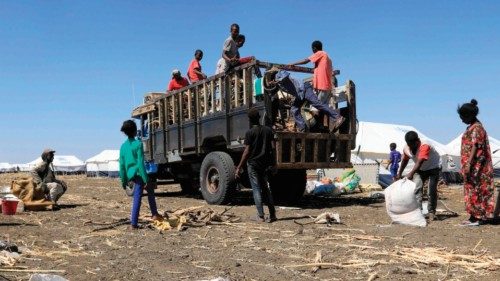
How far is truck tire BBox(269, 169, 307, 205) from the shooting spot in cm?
1058

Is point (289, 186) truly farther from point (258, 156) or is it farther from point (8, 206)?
point (8, 206)

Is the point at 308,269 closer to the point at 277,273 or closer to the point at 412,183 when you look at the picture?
the point at 277,273

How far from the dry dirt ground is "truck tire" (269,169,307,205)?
277cm

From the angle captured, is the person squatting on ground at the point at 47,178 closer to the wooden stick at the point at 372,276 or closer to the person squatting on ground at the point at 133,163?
the person squatting on ground at the point at 133,163

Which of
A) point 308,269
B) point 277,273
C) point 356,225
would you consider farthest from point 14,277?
point 356,225

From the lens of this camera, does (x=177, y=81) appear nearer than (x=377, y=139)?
Yes

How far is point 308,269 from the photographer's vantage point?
4227mm

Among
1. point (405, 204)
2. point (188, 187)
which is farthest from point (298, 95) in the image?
point (188, 187)

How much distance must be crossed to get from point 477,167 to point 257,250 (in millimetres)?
3494

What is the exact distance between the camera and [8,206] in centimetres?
859

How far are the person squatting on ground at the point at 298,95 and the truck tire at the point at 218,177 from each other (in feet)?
5.04

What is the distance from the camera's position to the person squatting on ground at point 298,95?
28.5 feet

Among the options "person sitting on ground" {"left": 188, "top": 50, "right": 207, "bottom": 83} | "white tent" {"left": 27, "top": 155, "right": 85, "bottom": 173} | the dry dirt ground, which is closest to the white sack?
the dry dirt ground

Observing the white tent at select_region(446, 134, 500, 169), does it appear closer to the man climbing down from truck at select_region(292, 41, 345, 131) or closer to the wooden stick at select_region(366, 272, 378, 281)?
the man climbing down from truck at select_region(292, 41, 345, 131)
